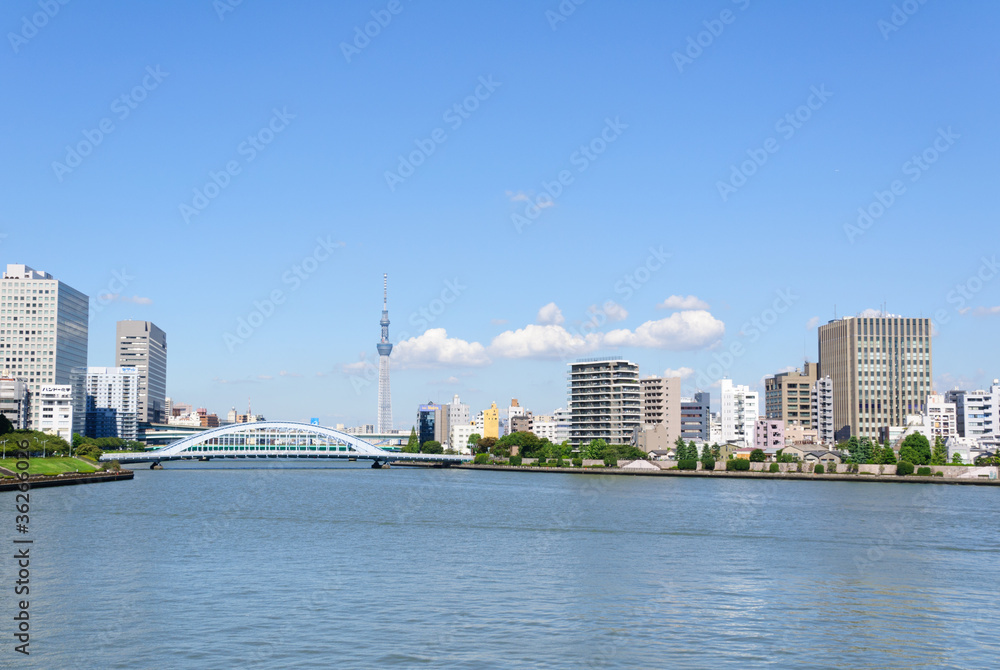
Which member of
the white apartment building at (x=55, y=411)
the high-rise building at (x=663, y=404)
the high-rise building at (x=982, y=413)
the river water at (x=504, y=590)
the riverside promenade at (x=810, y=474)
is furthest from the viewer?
the white apartment building at (x=55, y=411)

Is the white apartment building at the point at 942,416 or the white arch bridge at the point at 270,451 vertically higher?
the white apartment building at the point at 942,416

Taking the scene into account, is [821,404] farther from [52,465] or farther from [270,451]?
[52,465]

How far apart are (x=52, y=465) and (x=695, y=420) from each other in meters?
117

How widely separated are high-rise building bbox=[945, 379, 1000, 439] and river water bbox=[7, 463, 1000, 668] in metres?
105

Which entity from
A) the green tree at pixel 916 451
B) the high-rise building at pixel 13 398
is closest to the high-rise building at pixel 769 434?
the green tree at pixel 916 451

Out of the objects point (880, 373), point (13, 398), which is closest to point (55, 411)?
point (13, 398)

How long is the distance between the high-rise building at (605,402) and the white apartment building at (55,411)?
90129 mm

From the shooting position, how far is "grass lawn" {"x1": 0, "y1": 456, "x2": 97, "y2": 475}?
279 ft

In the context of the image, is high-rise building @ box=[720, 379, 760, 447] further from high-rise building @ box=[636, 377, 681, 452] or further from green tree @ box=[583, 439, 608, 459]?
green tree @ box=[583, 439, 608, 459]

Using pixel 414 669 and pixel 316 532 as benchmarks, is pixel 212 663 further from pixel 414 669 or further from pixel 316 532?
pixel 316 532

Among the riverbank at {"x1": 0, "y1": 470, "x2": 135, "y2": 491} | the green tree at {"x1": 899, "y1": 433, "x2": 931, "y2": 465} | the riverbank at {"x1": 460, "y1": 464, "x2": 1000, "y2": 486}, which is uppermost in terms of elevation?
the green tree at {"x1": 899, "y1": 433, "x2": 931, "y2": 465}

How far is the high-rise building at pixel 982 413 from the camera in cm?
15038

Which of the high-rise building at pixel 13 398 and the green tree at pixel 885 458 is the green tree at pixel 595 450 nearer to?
the green tree at pixel 885 458

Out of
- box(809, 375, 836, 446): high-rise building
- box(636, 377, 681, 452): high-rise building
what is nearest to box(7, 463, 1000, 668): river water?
box(636, 377, 681, 452): high-rise building
